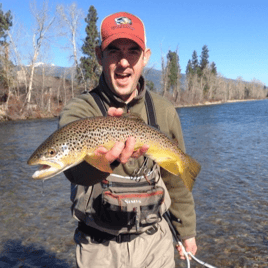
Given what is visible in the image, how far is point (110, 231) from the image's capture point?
2.17 metres

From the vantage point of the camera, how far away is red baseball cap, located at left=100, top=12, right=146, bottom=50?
7.34 feet

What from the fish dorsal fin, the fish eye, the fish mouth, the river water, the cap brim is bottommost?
the river water

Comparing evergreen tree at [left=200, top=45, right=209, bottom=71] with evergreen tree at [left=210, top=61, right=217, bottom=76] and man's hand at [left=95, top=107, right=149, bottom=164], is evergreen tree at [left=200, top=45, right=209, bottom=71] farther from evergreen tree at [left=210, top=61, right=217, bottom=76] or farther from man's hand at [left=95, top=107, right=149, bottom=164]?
man's hand at [left=95, top=107, right=149, bottom=164]

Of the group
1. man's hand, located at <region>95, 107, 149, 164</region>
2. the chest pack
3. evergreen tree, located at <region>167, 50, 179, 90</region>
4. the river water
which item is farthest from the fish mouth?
evergreen tree, located at <region>167, 50, 179, 90</region>

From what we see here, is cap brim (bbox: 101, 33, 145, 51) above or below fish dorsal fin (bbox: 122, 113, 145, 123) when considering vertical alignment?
above

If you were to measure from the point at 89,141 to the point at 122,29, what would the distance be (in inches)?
38.8

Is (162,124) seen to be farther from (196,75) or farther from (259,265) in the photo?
(196,75)

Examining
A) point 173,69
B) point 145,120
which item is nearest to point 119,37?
point 145,120

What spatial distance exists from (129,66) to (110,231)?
4.45 feet

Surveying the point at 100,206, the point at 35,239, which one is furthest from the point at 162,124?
the point at 35,239

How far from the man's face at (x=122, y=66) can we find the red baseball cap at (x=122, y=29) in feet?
0.15

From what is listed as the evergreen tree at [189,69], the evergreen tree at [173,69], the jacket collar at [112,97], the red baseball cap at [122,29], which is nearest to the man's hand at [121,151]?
the jacket collar at [112,97]

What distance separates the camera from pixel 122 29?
2.25m

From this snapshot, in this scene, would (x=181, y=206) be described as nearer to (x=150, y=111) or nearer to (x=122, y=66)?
(x=150, y=111)
